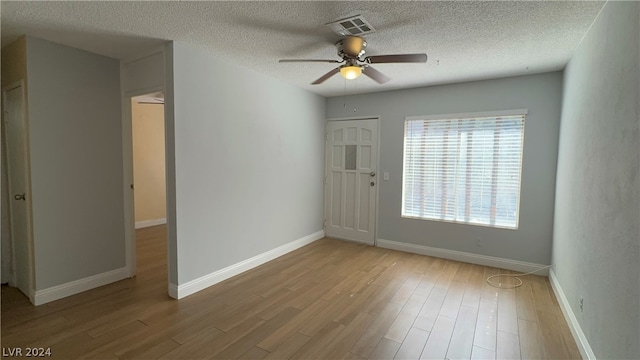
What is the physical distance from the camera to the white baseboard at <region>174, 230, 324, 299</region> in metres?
2.95

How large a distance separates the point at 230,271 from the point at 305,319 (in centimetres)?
128

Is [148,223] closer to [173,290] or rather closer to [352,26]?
[173,290]

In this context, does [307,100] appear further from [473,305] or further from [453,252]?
[473,305]

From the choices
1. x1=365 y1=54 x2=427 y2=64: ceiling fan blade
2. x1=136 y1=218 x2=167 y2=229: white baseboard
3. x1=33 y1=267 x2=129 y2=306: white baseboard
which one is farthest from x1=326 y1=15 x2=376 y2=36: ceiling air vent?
x1=136 y1=218 x2=167 y2=229: white baseboard

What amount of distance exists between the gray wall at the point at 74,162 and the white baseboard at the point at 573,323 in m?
4.31

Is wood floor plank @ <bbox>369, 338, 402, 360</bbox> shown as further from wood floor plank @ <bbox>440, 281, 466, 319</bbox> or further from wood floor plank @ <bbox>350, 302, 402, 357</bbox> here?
wood floor plank @ <bbox>440, 281, 466, 319</bbox>

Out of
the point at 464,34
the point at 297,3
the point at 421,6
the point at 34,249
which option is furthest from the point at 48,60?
the point at 464,34

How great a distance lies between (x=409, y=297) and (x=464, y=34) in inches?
98.4

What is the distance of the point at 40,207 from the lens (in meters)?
2.76

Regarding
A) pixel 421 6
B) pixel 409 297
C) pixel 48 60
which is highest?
pixel 421 6

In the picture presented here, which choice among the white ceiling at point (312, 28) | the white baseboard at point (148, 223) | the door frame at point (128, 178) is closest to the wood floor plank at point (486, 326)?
the white ceiling at point (312, 28)

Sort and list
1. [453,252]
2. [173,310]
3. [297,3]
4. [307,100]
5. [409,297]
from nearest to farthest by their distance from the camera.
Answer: [297,3], [173,310], [409,297], [453,252], [307,100]

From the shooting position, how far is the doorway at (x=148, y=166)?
5.80 m

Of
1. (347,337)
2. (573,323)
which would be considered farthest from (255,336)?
(573,323)
